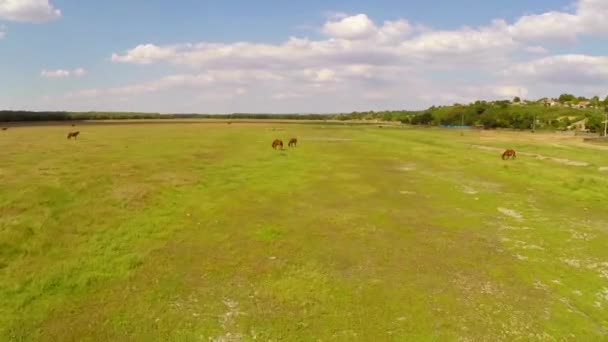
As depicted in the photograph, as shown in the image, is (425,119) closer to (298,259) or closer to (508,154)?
(508,154)

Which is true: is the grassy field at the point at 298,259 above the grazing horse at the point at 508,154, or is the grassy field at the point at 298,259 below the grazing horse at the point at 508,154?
below

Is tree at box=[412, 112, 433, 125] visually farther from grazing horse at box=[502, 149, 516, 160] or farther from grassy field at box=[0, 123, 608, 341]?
grassy field at box=[0, 123, 608, 341]

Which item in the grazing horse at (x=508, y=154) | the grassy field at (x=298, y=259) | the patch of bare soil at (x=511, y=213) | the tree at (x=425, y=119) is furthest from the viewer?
the tree at (x=425, y=119)

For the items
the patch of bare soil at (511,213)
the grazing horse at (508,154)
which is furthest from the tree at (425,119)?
the patch of bare soil at (511,213)

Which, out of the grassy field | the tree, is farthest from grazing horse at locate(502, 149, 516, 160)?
the tree

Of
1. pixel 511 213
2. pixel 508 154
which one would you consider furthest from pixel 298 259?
pixel 508 154

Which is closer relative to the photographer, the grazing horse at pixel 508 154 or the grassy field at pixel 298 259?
the grassy field at pixel 298 259

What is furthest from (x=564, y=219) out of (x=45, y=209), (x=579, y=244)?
(x=45, y=209)

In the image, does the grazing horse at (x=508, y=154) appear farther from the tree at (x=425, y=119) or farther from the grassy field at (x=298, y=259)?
the tree at (x=425, y=119)

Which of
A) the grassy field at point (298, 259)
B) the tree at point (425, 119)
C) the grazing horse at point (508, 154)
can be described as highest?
the tree at point (425, 119)

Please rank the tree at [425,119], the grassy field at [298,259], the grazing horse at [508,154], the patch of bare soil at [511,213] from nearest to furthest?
the grassy field at [298,259] → the patch of bare soil at [511,213] → the grazing horse at [508,154] → the tree at [425,119]
